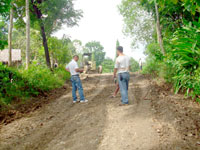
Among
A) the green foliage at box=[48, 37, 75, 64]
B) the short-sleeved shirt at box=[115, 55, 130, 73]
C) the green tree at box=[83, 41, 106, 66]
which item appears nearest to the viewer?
the short-sleeved shirt at box=[115, 55, 130, 73]

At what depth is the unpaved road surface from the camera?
327cm

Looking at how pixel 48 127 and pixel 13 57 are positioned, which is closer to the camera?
pixel 48 127

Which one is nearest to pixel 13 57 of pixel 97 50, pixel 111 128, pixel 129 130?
pixel 111 128

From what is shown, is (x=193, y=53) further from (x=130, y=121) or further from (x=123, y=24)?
(x=123, y=24)

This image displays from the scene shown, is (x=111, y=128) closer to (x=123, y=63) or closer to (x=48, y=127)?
(x=48, y=127)

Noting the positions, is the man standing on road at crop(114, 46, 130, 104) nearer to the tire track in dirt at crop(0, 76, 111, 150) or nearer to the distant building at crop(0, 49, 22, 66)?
the tire track in dirt at crop(0, 76, 111, 150)

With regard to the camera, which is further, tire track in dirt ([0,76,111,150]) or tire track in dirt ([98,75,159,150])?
tire track in dirt ([0,76,111,150])

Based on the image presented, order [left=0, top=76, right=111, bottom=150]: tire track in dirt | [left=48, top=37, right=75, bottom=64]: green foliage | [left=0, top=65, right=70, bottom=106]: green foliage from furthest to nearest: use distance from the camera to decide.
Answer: [left=48, top=37, right=75, bottom=64]: green foliage
[left=0, top=65, right=70, bottom=106]: green foliage
[left=0, top=76, right=111, bottom=150]: tire track in dirt

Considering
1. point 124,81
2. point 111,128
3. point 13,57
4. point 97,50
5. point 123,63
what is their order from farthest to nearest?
point 97,50, point 13,57, point 124,81, point 123,63, point 111,128

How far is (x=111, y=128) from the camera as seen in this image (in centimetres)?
403

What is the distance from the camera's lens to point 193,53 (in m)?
5.07

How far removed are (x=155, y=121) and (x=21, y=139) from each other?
3154mm

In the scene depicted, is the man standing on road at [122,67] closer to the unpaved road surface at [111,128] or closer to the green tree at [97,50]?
the unpaved road surface at [111,128]

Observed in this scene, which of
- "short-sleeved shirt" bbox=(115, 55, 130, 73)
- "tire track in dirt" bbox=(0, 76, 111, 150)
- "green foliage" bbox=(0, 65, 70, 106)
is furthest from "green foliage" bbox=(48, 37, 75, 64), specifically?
"short-sleeved shirt" bbox=(115, 55, 130, 73)
